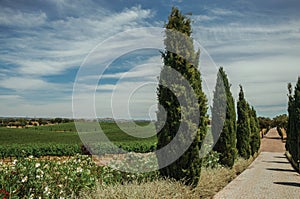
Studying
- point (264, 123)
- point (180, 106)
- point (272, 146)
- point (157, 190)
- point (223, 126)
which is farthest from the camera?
point (264, 123)

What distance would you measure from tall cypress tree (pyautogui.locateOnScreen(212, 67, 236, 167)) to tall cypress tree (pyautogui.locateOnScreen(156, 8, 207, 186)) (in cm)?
488

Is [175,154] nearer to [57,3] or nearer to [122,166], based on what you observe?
[122,166]

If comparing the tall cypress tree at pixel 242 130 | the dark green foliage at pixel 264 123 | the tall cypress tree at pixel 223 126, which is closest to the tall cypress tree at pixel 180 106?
the tall cypress tree at pixel 223 126

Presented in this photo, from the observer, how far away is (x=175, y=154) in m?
6.90

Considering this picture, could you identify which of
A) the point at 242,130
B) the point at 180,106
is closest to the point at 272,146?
the point at 242,130

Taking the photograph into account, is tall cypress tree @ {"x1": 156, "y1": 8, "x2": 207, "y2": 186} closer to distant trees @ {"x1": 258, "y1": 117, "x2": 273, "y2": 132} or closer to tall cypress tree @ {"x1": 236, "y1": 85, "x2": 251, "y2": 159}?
tall cypress tree @ {"x1": 236, "y1": 85, "x2": 251, "y2": 159}

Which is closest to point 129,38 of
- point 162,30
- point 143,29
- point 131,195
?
point 143,29

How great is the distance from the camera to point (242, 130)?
16141 millimetres

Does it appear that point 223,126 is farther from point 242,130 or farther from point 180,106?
point 180,106

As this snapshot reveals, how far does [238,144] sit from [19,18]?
1197cm

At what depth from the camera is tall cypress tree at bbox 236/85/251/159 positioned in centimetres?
1605

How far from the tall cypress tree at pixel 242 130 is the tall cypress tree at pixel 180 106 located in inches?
369

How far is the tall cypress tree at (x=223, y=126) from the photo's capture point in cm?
1186

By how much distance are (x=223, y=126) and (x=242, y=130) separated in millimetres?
4432
